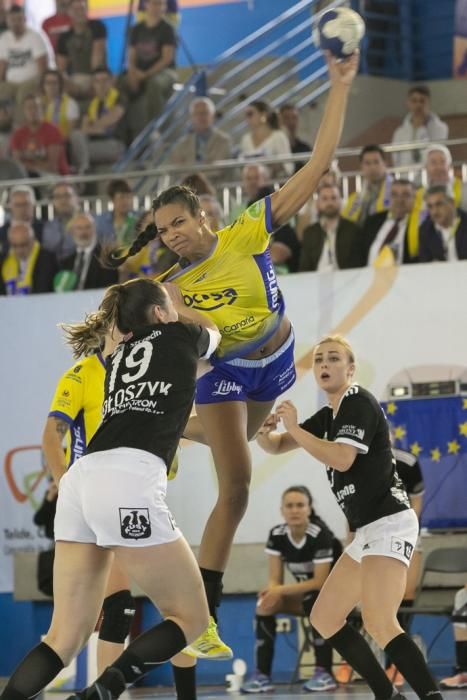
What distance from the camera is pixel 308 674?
10.5 metres

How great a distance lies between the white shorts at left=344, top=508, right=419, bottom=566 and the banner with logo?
12.8 ft

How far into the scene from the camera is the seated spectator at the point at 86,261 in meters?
11.7

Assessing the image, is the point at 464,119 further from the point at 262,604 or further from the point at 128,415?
the point at 128,415

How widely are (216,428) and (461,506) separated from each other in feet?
14.1

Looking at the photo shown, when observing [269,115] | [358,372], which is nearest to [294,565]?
[358,372]

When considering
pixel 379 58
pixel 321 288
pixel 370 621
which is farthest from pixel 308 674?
pixel 379 58

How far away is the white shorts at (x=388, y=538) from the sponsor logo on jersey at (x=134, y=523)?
145cm

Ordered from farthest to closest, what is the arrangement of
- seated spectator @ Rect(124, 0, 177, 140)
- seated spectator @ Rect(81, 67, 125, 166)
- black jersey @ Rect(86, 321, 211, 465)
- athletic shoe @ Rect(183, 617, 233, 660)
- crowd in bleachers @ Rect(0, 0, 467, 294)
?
seated spectator @ Rect(124, 0, 177, 140) < seated spectator @ Rect(81, 67, 125, 166) < crowd in bleachers @ Rect(0, 0, 467, 294) < athletic shoe @ Rect(183, 617, 233, 660) < black jersey @ Rect(86, 321, 211, 465)

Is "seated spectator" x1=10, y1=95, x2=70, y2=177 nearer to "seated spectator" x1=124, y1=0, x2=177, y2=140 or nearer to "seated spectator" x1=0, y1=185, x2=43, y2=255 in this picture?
"seated spectator" x1=124, y1=0, x2=177, y2=140

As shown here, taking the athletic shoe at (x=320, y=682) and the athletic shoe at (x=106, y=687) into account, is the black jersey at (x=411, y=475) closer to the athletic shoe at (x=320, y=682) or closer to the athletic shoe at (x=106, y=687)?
the athletic shoe at (x=320, y=682)

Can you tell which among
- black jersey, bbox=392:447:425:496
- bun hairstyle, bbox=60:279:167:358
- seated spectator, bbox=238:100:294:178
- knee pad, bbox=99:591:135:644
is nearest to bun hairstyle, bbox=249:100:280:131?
seated spectator, bbox=238:100:294:178

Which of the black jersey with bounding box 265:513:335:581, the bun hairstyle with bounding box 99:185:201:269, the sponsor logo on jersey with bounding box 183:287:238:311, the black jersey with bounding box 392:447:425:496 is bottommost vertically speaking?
the black jersey with bounding box 265:513:335:581

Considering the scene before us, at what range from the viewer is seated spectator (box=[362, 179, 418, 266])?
1079 cm

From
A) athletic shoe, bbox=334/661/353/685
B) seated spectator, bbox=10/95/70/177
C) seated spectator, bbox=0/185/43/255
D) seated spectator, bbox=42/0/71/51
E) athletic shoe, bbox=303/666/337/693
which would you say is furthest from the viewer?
seated spectator, bbox=42/0/71/51
